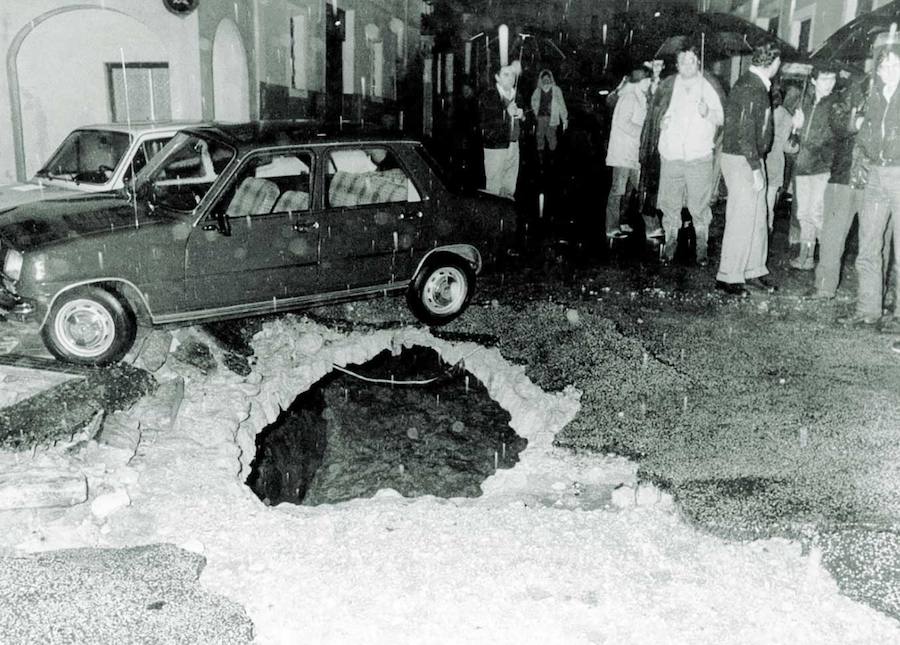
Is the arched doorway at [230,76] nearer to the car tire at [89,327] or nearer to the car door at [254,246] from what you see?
the car door at [254,246]

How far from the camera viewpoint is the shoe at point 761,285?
25.4 feet

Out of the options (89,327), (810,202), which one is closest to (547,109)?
(810,202)

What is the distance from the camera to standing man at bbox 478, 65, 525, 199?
973cm

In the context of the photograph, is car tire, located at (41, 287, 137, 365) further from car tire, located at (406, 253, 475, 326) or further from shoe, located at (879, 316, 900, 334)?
shoe, located at (879, 316, 900, 334)

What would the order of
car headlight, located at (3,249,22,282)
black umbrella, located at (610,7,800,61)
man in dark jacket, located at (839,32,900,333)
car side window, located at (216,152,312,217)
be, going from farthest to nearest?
black umbrella, located at (610,7,800,61), man in dark jacket, located at (839,32,900,333), car side window, located at (216,152,312,217), car headlight, located at (3,249,22,282)

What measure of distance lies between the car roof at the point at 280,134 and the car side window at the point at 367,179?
107 mm

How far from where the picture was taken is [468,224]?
7.01 meters

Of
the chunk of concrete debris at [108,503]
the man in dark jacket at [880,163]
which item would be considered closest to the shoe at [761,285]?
the man in dark jacket at [880,163]

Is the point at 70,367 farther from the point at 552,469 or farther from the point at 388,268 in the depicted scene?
the point at 552,469

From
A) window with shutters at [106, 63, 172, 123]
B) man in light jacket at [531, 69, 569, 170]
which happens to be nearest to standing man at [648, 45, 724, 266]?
man in light jacket at [531, 69, 569, 170]

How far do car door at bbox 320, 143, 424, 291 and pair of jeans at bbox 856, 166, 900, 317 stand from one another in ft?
11.3

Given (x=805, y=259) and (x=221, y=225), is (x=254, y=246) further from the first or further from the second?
(x=805, y=259)

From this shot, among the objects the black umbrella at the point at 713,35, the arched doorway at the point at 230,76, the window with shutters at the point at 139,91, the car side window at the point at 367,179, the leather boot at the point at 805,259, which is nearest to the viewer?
the car side window at the point at 367,179

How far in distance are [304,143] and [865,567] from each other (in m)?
4.50
